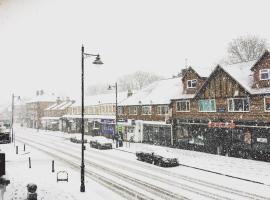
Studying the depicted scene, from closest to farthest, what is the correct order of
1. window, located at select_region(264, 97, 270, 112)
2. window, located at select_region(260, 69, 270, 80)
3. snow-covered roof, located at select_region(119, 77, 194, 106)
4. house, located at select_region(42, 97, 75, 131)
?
window, located at select_region(264, 97, 270, 112)
window, located at select_region(260, 69, 270, 80)
snow-covered roof, located at select_region(119, 77, 194, 106)
house, located at select_region(42, 97, 75, 131)

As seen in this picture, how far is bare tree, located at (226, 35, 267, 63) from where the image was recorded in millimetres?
57438

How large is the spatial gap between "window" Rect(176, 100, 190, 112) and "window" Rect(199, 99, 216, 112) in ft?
8.38

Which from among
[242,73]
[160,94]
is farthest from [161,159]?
[160,94]

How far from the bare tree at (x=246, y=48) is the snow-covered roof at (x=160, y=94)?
17.8 m

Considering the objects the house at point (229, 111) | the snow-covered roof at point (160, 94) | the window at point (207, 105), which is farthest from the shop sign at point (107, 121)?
the window at point (207, 105)

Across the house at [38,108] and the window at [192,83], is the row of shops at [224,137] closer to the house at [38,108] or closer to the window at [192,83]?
the window at [192,83]

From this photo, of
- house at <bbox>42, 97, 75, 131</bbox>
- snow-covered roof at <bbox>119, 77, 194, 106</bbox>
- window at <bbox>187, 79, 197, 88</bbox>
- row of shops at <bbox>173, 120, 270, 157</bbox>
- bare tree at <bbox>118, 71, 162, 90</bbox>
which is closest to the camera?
row of shops at <bbox>173, 120, 270, 157</bbox>

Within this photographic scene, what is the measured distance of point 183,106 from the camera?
40000 millimetres

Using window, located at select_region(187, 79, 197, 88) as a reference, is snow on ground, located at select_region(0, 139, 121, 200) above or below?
below

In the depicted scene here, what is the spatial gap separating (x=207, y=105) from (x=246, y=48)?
28.2m

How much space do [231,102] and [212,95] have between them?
8.86ft

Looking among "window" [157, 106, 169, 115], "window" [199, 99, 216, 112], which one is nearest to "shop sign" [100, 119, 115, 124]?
"window" [157, 106, 169, 115]

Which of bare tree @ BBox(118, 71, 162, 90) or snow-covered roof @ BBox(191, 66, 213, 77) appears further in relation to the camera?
bare tree @ BBox(118, 71, 162, 90)

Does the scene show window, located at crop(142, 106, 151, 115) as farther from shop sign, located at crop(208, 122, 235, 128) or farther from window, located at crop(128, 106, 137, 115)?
shop sign, located at crop(208, 122, 235, 128)
